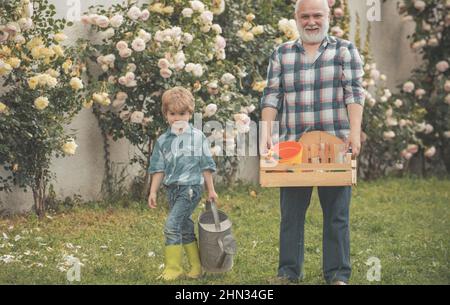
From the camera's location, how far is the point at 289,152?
4.38 metres

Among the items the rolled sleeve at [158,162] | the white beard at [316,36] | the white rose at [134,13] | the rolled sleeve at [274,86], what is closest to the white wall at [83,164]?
the white rose at [134,13]

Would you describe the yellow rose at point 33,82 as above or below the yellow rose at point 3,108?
above

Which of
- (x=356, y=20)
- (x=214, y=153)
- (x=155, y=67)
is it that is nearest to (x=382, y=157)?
(x=356, y=20)

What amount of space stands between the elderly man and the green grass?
270 millimetres

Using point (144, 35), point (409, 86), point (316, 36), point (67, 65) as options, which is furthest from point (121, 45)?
point (409, 86)

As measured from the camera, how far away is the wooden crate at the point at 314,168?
4297 millimetres

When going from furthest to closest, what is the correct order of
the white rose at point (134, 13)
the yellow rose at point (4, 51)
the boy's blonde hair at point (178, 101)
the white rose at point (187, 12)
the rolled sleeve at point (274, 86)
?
the white rose at point (187, 12) < the white rose at point (134, 13) < the yellow rose at point (4, 51) < the boy's blonde hair at point (178, 101) < the rolled sleeve at point (274, 86)

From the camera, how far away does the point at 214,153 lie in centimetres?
717

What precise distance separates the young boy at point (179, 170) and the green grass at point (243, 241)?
187mm

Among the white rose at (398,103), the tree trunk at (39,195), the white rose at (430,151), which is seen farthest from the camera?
the white rose at (430,151)

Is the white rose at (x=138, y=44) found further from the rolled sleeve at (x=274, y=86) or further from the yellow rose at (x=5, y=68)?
the rolled sleeve at (x=274, y=86)

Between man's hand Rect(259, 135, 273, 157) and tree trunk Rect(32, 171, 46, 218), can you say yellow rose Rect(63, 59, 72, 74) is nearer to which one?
tree trunk Rect(32, 171, 46, 218)

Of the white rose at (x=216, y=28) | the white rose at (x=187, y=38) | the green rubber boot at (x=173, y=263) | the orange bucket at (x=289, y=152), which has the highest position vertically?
the white rose at (x=216, y=28)

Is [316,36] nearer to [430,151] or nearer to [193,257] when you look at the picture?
[193,257]
